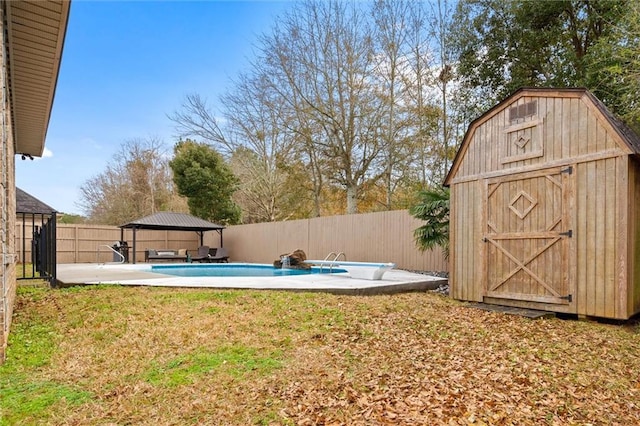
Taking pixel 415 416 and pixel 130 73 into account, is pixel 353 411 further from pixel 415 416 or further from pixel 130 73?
pixel 130 73

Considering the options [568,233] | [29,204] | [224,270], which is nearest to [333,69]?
[224,270]

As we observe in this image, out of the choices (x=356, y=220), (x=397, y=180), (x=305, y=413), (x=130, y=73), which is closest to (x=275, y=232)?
(x=356, y=220)

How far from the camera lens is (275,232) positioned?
1642cm

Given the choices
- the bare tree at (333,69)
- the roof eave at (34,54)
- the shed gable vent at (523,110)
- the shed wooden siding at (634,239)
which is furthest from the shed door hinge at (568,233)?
the bare tree at (333,69)

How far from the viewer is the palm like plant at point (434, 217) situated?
331 inches

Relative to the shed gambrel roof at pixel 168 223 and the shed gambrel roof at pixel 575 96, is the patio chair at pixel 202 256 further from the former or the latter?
the shed gambrel roof at pixel 575 96

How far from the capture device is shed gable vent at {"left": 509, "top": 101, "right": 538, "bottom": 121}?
6.00 meters

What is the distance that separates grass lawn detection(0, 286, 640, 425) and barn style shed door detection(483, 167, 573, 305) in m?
0.64

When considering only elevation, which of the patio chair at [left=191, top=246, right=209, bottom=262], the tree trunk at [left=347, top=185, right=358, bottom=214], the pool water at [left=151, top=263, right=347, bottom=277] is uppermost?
the tree trunk at [left=347, top=185, right=358, bottom=214]

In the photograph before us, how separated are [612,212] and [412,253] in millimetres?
6367

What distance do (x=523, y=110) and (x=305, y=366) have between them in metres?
5.21

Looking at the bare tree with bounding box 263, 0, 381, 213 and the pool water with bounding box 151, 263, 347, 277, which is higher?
the bare tree with bounding box 263, 0, 381, 213

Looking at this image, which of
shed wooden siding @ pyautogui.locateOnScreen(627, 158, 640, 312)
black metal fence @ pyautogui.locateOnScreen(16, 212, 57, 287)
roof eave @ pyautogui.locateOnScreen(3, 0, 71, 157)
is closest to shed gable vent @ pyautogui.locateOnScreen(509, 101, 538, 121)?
shed wooden siding @ pyautogui.locateOnScreen(627, 158, 640, 312)

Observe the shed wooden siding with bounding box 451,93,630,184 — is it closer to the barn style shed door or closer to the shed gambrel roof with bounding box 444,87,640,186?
the shed gambrel roof with bounding box 444,87,640,186
